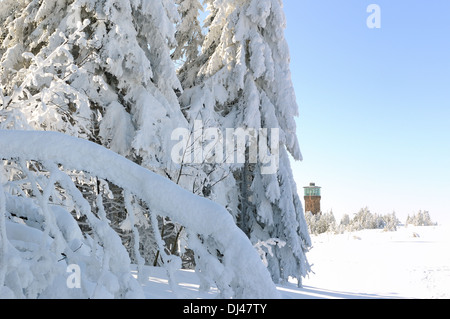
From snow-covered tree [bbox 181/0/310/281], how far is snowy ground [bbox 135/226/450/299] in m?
1.87

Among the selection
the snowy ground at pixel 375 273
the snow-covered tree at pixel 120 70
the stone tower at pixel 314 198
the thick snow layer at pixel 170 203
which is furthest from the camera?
the stone tower at pixel 314 198

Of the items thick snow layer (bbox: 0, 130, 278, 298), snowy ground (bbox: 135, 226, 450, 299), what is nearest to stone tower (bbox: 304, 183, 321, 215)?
snowy ground (bbox: 135, 226, 450, 299)

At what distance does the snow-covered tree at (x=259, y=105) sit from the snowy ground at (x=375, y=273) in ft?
6.12

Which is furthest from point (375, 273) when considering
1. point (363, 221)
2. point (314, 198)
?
point (314, 198)

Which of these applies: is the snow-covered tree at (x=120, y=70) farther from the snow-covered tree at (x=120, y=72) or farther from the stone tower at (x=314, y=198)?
the stone tower at (x=314, y=198)

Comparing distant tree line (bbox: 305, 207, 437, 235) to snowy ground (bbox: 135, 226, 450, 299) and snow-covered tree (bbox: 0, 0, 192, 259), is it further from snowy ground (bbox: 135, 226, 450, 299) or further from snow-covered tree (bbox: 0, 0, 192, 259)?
snow-covered tree (bbox: 0, 0, 192, 259)

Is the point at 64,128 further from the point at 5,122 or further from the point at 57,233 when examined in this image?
the point at 57,233

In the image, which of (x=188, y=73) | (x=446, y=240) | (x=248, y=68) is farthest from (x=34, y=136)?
(x=446, y=240)

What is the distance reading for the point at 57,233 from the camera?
6.86ft

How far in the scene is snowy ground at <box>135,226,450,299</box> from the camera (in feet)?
35.0

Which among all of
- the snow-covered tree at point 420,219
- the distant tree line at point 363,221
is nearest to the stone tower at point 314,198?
the distant tree line at point 363,221

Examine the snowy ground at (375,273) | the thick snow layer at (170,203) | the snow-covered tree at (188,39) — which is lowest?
the snowy ground at (375,273)

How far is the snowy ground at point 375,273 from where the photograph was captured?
35.0 ft

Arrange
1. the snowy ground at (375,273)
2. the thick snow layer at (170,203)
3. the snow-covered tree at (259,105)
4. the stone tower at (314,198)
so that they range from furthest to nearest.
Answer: the stone tower at (314,198), the snow-covered tree at (259,105), the snowy ground at (375,273), the thick snow layer at (170,203)
